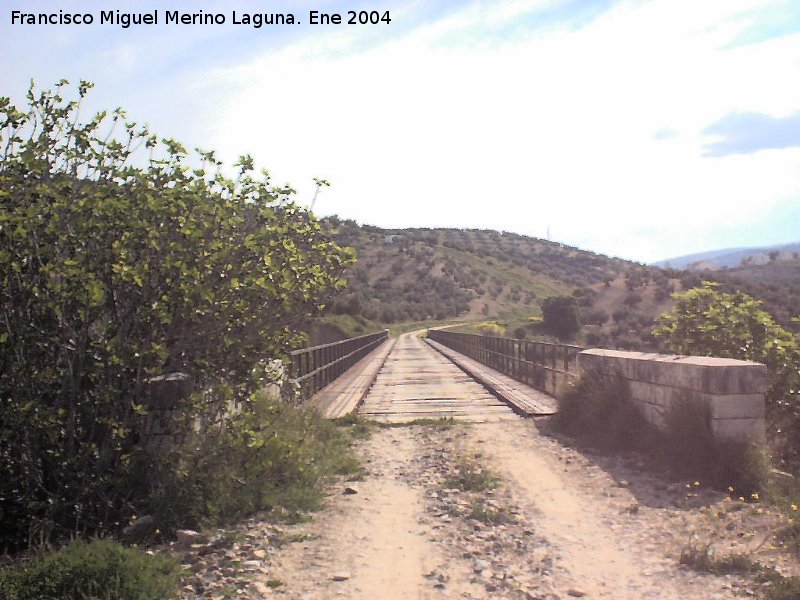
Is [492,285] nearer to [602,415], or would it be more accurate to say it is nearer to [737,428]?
[602,415]

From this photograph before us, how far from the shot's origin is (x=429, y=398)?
54.5 feet

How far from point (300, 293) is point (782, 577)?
472 cm

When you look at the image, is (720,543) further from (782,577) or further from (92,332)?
(92,332)

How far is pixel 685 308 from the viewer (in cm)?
1283

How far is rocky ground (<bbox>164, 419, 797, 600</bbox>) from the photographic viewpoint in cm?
528

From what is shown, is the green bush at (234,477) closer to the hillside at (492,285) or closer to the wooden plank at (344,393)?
the wooden plank at (344,393)

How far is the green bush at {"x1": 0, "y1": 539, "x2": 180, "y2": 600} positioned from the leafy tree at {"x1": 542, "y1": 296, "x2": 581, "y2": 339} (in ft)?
176

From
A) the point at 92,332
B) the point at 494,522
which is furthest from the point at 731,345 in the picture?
the point at 92,332

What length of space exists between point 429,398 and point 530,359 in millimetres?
3305

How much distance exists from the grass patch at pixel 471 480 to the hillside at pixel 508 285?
2960 mm

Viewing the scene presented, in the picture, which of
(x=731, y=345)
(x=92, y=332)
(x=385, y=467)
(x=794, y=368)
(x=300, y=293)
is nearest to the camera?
(x=92, y=332)

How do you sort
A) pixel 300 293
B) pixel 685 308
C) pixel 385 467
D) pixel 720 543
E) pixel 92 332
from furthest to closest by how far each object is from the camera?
pixel 685 308 → pixel 385 467 → pixel 300 293 → pixel 92 332 → pixel 720 543

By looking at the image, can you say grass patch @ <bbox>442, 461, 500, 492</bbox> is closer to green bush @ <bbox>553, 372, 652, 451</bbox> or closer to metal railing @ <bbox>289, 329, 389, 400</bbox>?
green bush @ <bbox>553, 372, 652, 451</bbox>

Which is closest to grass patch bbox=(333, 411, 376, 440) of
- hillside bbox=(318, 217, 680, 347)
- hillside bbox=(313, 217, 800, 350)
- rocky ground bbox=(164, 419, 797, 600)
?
rocky ground bbox=(164, 419, 797, 600)
